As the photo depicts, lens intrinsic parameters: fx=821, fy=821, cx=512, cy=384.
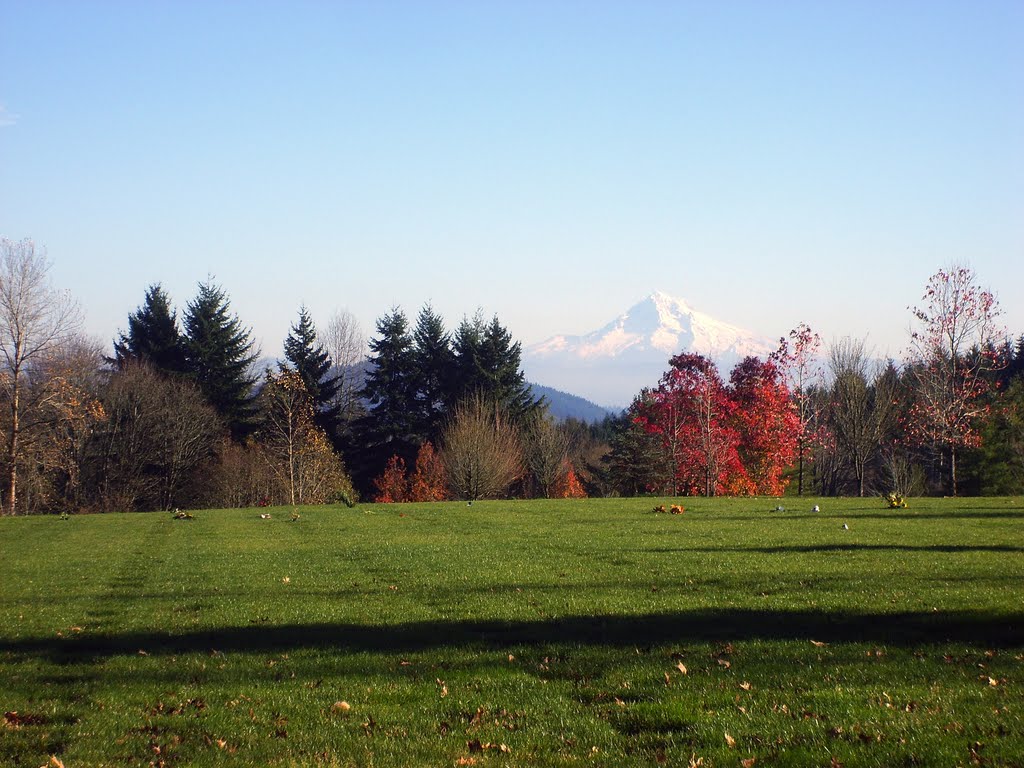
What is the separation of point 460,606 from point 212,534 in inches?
720

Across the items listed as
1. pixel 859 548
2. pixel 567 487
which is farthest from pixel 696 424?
pixel 859 548

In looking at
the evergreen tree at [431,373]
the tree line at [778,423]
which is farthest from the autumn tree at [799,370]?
the evergreen tree at [431,373]

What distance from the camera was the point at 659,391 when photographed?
5709cm

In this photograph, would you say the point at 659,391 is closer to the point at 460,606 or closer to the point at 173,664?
the point at 460,606

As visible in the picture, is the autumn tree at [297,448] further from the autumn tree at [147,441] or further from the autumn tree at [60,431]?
the autumn tree at [60,431]

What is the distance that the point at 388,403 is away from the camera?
77.1 meters

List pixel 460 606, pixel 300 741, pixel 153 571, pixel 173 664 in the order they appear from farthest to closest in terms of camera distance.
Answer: pixel 153 571 < pixel 460 606 < pixel 173 664 < pixel 300 741

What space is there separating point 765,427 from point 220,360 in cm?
4685

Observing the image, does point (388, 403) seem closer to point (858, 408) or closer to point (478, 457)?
point (478, 457)

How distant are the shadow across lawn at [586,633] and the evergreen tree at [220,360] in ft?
202

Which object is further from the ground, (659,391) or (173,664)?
(659,391)

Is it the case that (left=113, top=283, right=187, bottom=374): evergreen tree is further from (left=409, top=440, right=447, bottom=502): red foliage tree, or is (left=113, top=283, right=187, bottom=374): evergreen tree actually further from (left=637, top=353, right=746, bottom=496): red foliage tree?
(left=637, top=353, right=746, bottom=496): red foliage tree

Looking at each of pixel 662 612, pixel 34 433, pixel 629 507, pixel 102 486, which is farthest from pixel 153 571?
pixel 102 486

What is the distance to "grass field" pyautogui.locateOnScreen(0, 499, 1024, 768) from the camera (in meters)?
7.38
